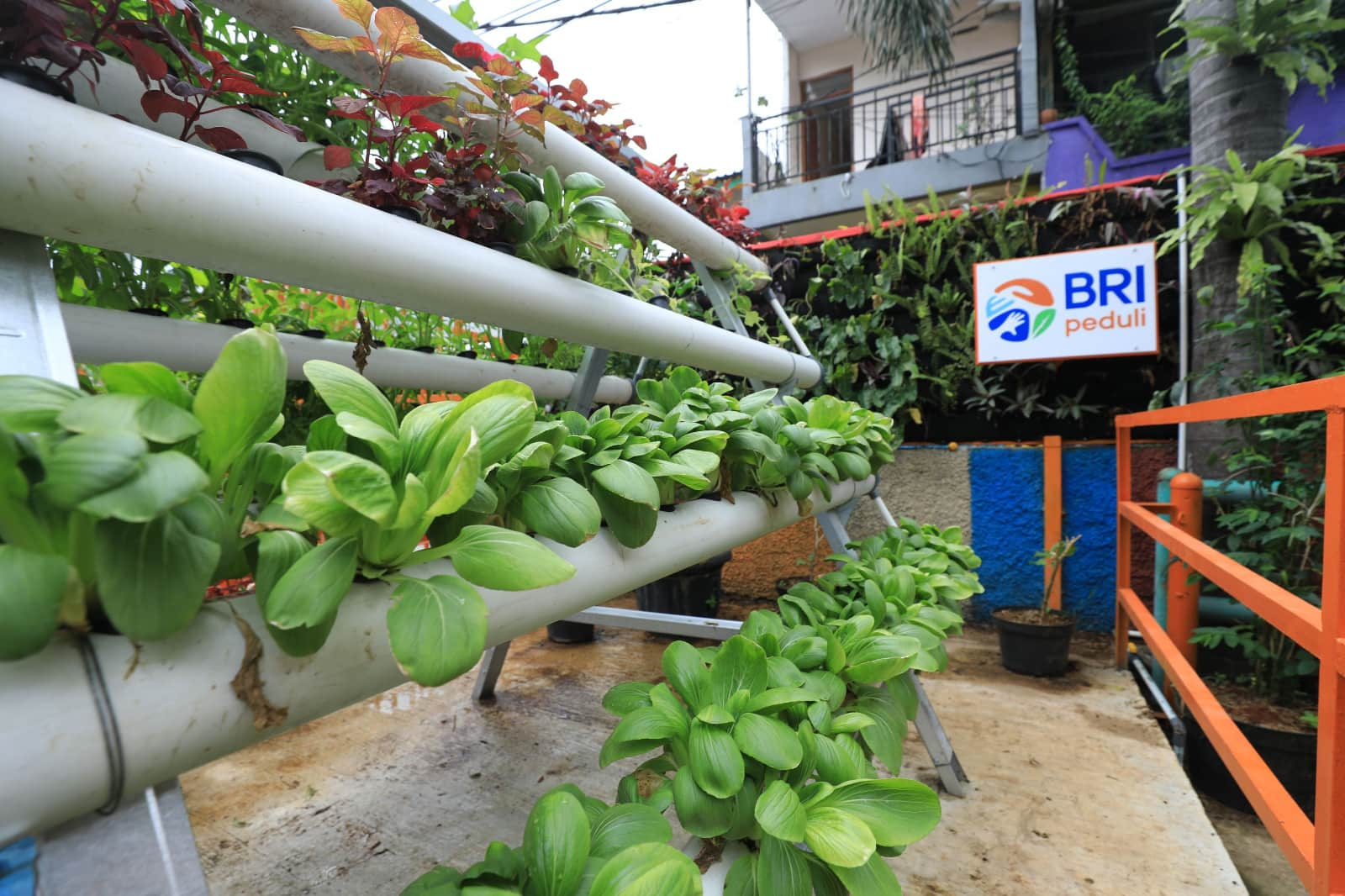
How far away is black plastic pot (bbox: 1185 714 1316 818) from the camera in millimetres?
1617

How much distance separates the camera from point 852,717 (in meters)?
0.82

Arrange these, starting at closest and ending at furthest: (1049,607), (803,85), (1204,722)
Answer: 1. (1204,722)
2. (1049,607)
3. (803,85)

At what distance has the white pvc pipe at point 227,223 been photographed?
373 millimetres

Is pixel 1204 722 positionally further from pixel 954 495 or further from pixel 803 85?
pixel 803 85

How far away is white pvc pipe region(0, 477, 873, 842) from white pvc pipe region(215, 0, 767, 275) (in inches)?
24.6

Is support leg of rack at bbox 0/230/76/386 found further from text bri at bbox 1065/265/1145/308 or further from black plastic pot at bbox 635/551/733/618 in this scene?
text bri at bbox 1065/265/1145/308

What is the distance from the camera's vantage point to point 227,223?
46 centimetres

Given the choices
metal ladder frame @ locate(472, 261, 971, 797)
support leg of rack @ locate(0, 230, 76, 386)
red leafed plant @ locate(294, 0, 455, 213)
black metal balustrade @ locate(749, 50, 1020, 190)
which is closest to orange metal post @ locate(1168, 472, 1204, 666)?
metal ladder frame @ locate(472, 261, 971, 797)

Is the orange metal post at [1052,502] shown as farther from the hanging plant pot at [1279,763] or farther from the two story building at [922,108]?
the two story building at [922,108]

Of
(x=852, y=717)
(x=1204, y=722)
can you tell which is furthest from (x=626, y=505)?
(x=1204, y=722)

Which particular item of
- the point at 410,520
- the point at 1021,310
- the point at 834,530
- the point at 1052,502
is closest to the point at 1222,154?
the point at 1021,310

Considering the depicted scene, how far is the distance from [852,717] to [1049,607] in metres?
2.19

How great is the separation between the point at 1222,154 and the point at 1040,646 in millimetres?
1977

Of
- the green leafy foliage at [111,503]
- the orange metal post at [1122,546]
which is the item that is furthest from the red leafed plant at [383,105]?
the orange metal post at [1122,546]
